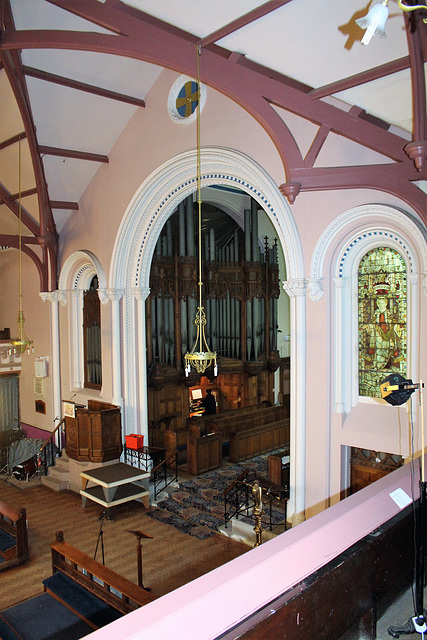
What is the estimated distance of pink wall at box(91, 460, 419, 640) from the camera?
243 cm

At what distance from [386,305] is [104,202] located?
22.1ft

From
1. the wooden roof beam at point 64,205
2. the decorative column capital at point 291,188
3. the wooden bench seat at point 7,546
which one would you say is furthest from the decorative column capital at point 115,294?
the decorative column capital at point 291,188

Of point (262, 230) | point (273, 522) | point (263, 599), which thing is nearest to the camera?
point (263, 599)

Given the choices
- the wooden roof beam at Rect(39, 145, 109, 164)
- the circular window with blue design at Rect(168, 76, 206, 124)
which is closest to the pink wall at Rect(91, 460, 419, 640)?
the circular window with blue design at Rect(168, 76, 206, 124)

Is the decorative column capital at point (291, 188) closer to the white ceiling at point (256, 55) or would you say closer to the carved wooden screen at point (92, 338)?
the white ceiling at point (256, 55)

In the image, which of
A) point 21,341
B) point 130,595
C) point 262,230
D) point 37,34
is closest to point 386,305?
point 130,595

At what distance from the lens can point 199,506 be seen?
32.2ft

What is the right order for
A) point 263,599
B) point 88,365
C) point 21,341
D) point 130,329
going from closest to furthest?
point 263,599 < point 21,341 < point 130,329 < point 88,365

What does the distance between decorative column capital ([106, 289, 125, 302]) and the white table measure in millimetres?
3449

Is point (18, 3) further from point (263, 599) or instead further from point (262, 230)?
point (262, 230)

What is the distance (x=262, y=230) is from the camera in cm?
1588

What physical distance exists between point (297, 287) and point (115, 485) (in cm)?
492

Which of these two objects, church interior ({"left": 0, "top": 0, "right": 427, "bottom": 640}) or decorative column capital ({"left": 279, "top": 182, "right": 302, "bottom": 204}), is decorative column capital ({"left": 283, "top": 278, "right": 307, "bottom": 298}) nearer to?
church interior ({"left": 0, "top": 0, "right": 427, "bottom": 640})

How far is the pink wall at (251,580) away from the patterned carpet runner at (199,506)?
572 centimetres
